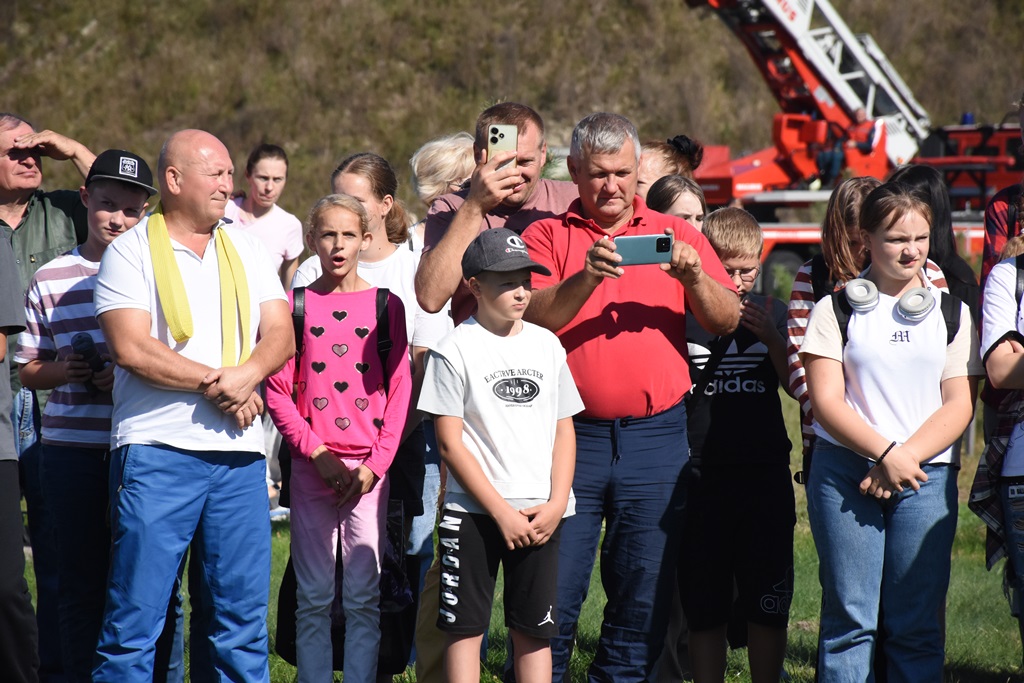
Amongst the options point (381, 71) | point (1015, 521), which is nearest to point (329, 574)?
point (1015, 521)

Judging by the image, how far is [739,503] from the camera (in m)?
4.06

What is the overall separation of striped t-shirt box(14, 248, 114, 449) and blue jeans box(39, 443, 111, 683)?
2.7 inches

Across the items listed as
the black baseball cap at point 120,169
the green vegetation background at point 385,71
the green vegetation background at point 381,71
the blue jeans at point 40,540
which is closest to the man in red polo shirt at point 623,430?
the black baseball cap at point 120,169

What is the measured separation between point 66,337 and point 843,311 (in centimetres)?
291

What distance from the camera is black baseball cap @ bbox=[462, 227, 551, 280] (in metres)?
3.54

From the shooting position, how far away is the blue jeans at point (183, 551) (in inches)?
140

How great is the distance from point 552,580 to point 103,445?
5.87 ft

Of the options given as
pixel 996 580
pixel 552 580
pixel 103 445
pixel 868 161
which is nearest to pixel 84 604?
pixel 103 445

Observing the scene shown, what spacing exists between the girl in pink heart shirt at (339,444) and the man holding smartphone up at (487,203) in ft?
1.21

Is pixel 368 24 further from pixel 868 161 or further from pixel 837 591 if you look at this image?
pixel 837 591

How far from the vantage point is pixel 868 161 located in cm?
1808

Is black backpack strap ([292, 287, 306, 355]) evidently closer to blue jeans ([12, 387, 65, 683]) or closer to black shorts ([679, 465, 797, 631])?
blue jeans ([12, 387, 65, 683])

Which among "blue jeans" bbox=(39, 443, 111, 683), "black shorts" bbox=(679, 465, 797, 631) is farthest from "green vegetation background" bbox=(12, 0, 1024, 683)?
"black shorts" bbox=(679, 465, 797, 631)

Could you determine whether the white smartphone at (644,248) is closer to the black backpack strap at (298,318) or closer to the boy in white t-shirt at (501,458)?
the boy in white t-shirt at (501,458)
